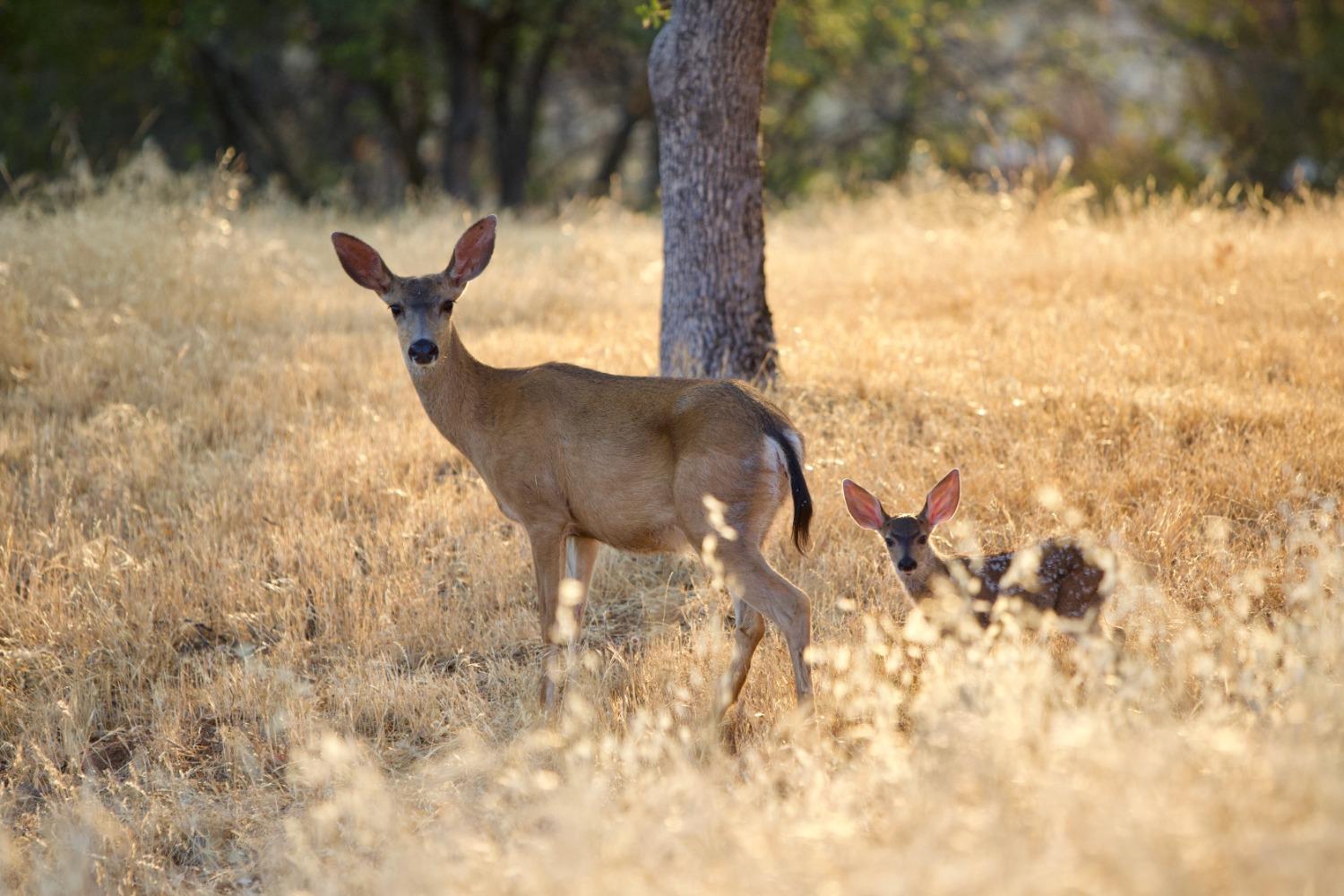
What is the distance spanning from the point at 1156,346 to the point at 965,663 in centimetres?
493

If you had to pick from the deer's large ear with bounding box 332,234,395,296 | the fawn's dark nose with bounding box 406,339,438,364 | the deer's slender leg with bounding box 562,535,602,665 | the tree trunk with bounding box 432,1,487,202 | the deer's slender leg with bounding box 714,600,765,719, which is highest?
the tree trunk with bounding box 432,1,487,202

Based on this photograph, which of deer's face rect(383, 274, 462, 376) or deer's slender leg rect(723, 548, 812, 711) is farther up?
deer's face rect(383, 274, 462, 376)

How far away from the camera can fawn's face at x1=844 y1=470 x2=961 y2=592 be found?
5195mm

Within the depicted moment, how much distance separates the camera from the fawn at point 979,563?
521cm

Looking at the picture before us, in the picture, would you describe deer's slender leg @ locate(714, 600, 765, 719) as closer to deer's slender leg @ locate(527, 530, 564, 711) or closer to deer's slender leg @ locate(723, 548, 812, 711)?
deer's slender leg @ locate(723, 548, 812, 711)

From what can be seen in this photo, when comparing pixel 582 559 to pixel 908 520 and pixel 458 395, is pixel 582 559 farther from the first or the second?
pixel 908 520

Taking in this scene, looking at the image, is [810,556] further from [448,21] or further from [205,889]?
[448,21]

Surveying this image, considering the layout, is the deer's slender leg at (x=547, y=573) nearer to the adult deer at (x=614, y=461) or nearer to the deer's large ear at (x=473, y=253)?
the adult deer at (x=614, y=461)

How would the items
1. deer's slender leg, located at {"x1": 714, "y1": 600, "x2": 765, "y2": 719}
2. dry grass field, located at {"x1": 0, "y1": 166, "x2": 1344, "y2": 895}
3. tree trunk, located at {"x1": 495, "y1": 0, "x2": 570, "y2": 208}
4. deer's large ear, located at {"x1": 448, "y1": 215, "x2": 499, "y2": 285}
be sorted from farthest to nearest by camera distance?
tree trunk, located at {"x1": 495, "y1": 0, "x2": 570, "y2": 208}
deer's large ear, located at {"x1": 448, "y1": 215, "x2": 499, "y2": 285}
deer's slender leg, located at {"x1": 714, "y1": 600, "x2": 765, "y2": 719}
dry grass field, located at {"x1": 0, "y1": 166, "x2": 1344, "y2": 895}

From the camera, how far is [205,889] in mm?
4137

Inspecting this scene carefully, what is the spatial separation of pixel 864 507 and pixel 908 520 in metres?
0.18

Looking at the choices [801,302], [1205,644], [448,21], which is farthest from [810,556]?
[448,21]

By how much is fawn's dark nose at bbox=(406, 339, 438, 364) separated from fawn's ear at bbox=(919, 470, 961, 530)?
6.82ft

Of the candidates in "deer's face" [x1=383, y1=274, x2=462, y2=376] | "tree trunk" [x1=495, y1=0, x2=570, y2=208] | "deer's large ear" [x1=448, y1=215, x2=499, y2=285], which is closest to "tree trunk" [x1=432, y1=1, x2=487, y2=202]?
"tree trunk" [x1=495, y1=0, x2=570, y2=208]
